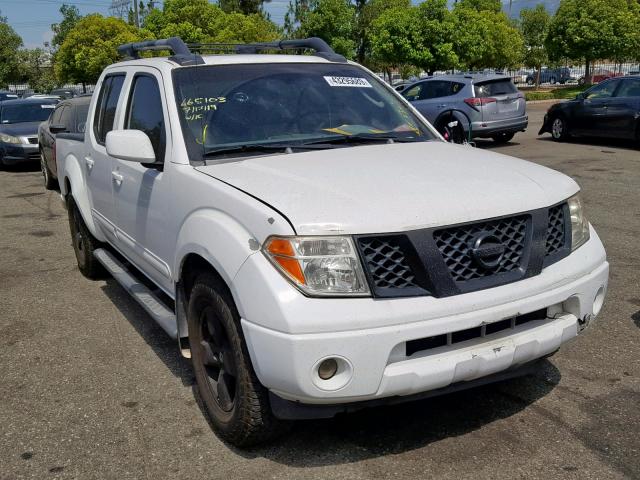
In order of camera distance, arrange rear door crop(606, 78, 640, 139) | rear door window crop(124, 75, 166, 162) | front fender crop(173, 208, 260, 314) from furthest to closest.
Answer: rear door crop(606, 78, 640, 139)
rear door window crop(124, 75, 166, 162)
front fender crop(173, 208, 260, 314)

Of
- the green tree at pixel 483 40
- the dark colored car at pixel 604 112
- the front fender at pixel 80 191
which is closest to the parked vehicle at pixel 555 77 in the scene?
the green tree at pixel 483 40

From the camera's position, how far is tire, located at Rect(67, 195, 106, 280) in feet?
19.5

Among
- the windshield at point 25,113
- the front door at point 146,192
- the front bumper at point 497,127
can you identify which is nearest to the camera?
the front door at point 146,192

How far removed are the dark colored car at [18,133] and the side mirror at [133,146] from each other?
11.8 m

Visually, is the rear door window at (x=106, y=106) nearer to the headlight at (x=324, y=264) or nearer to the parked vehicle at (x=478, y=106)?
the headlight at (x=324, y=264)

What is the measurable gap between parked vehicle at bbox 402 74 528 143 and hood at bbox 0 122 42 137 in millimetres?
8439

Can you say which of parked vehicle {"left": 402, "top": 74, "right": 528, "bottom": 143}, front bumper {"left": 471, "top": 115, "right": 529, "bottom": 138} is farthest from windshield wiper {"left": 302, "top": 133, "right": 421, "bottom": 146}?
front bumper {"left": 471, "top": 115, "right": 529, "bottom": 138}

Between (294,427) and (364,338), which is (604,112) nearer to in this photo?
(294,427)

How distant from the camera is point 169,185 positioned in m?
3.74

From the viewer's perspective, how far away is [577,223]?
11.4ft

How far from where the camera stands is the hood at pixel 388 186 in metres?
2.84

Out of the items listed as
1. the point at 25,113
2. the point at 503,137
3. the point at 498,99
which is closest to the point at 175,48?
the point at 498,99

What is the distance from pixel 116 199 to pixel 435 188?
247 cm

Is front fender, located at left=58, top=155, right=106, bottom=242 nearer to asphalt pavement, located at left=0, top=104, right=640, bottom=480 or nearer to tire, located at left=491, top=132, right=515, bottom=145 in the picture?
asphalt pavement, located at left=0, top=104, right=640, bottom=480
